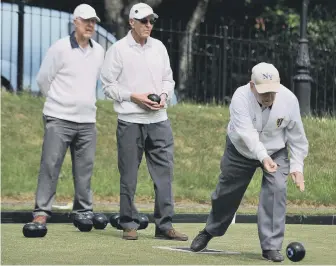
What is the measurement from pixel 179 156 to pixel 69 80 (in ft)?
19.4

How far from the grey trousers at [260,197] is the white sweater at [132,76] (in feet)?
4.80

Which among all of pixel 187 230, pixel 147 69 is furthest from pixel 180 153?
pixel 147 69

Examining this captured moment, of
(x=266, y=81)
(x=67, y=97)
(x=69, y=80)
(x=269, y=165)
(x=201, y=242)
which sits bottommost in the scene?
(x=201, y=242)

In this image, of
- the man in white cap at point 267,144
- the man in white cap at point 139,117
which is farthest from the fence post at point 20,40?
the man in white cap at point 267,144

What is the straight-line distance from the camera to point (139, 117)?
10281 mm

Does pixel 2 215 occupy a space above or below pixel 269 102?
below

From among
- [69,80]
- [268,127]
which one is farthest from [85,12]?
[268,127]

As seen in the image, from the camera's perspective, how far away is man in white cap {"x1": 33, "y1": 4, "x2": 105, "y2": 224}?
35.7 ft

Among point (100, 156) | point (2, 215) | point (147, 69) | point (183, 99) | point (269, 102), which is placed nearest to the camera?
point (269, 102)

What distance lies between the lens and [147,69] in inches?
406

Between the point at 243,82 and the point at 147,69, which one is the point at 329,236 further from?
the point at 243,82

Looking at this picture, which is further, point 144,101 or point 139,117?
point 139,117

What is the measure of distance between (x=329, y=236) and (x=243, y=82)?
10729 millimetres

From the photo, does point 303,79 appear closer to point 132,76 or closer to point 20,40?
point 20,40
